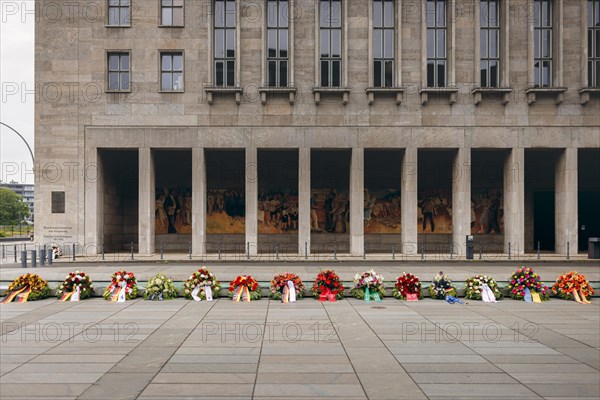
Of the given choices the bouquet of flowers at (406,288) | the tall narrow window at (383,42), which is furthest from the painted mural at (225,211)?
the bouquet of flowers at (406,288)

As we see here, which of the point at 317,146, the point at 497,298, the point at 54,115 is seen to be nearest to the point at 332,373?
the point at 497,298

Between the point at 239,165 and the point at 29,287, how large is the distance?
26025 mm

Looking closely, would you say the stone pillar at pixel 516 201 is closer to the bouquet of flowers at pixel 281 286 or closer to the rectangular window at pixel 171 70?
the rectangular window at pixel 171 70

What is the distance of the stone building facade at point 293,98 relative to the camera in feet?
125

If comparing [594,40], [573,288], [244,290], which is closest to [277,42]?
[594,40]

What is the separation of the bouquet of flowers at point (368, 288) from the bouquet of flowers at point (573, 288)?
19.2ft

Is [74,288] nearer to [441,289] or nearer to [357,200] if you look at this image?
[441,289]

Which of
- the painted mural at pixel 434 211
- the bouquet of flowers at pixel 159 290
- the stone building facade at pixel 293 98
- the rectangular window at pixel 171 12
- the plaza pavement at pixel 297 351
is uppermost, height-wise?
the rectangular window at pixel 171 12

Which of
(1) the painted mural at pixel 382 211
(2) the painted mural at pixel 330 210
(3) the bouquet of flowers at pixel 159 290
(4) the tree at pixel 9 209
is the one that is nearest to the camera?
(3) the bouquet of flowers at pixel 159 290

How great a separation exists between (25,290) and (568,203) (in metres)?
34.0

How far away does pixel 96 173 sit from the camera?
38062 millimetres

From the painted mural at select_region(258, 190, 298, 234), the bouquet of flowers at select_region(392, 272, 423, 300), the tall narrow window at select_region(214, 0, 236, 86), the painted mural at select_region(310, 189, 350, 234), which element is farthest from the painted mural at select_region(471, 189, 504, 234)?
the bouquet of flowers at select_region(392, 272, 423, 300)

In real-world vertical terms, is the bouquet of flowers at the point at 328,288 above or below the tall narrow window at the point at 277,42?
below

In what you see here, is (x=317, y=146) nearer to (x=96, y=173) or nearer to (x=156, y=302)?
(x=96, y=173)
